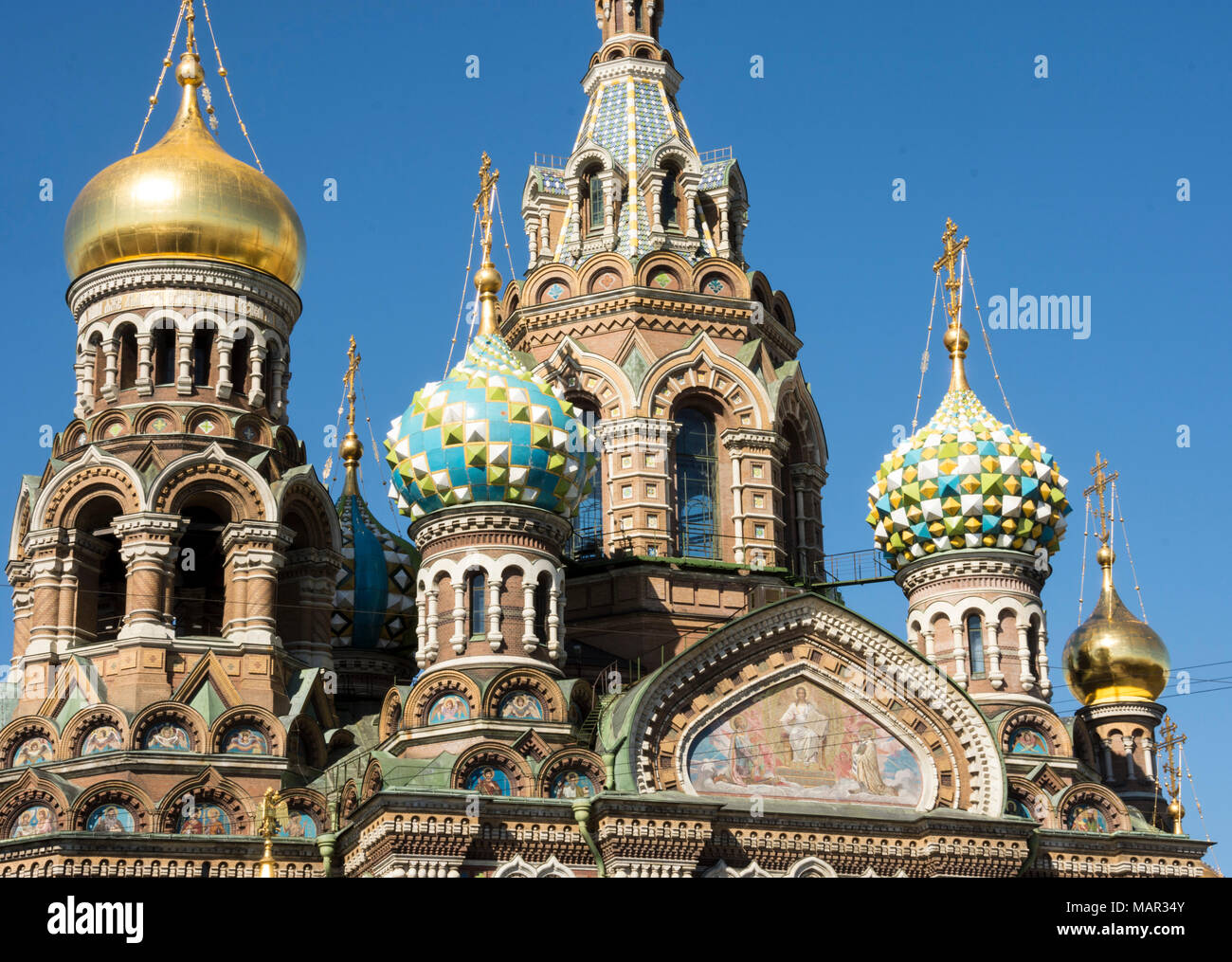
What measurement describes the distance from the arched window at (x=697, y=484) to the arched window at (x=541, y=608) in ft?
13.9

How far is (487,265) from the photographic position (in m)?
28.3

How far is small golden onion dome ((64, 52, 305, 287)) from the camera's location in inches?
1097

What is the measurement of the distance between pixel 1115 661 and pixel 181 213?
14.5m

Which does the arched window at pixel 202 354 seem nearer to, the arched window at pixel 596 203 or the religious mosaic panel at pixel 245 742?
the religious mosaic panel at pixel 245 742

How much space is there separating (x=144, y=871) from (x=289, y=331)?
306 inches

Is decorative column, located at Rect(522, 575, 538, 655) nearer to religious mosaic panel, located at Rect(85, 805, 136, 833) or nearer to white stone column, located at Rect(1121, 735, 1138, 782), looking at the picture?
religious mosaic panel, located at Rect(85, 805, 136, 833)

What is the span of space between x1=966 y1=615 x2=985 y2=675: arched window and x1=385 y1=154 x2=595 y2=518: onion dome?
17.4 ft

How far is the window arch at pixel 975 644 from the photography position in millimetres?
27812

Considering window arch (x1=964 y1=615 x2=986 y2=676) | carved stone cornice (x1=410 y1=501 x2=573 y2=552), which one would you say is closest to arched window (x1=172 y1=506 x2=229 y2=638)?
carved stone cornice (x1=410 y1=501 x2=573 y2=552)

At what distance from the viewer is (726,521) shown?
1172 inches

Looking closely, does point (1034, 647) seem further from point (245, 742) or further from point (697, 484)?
point (245, 742)

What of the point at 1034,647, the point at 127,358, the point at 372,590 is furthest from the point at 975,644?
the point at 127,358
